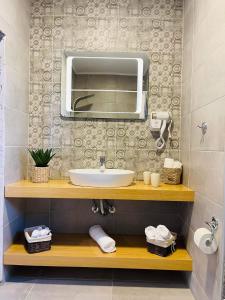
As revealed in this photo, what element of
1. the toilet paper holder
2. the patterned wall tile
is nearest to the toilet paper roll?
the toilet paper holder

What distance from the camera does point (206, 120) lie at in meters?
1.52

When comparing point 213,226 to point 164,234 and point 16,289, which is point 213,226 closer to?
point 164,234

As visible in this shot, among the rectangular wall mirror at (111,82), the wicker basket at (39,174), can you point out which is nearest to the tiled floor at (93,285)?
the wicker basket at (39,174)

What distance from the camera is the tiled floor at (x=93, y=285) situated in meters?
1.62

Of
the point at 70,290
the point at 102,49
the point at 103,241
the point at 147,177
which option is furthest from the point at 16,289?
the point at 102,49

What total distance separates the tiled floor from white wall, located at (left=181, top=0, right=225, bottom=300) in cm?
22

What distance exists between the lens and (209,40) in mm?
1504

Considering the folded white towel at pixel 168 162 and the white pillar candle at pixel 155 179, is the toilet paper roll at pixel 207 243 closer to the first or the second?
the white pillar candle at pixel 155 179

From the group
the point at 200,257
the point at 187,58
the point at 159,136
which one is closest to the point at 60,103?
the point at 159,136

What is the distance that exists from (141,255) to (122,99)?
4.15 feet

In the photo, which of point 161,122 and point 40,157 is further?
point 161,122

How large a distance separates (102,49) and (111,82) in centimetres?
30

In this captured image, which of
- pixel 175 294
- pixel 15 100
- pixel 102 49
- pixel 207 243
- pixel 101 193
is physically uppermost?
pixel 102 49

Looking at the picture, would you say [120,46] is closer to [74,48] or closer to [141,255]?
[74,48]
